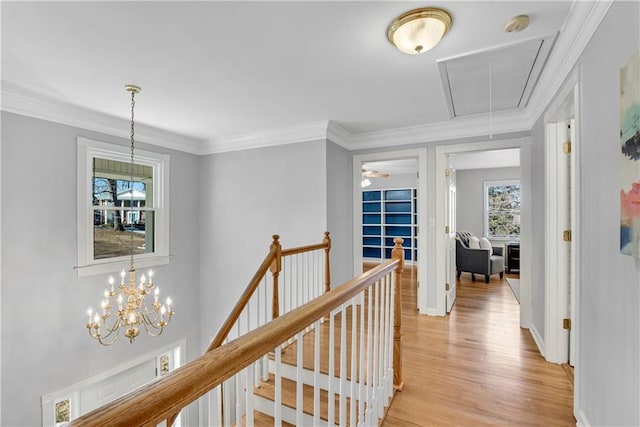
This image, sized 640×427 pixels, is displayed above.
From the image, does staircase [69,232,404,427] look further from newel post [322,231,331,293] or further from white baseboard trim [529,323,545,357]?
white baseboard trim [529,323,545,357]

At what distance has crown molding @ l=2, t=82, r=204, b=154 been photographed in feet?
8.85

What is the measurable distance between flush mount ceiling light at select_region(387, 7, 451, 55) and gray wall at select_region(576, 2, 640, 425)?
736 millimetres

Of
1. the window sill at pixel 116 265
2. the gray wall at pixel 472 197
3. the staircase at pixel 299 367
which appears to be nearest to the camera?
the staircase at pixel 299 367

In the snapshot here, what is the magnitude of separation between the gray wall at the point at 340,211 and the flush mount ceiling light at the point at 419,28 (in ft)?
6.24

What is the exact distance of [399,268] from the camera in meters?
2.16

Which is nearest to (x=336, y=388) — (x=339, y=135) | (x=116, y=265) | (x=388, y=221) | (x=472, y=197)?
(x=339, y=135)

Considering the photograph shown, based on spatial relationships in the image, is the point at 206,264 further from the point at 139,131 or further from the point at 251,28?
the point at 251,28

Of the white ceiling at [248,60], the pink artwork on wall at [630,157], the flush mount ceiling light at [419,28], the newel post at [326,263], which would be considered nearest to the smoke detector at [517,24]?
the white ceiling at [248,60]

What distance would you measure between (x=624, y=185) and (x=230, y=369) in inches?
63.2

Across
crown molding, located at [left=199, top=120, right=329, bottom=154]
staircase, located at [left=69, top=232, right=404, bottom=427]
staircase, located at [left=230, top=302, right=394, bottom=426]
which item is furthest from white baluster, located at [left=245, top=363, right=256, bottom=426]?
crown molding, located at [left=199, top=120, right=329, bottom=154]

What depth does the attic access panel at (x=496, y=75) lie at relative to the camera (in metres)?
Result: 2.04

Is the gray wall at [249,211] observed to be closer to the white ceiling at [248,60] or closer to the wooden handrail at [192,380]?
the white ceiling at [248,60]

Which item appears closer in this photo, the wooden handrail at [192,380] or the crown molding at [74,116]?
the wooden handrail at [192,380]

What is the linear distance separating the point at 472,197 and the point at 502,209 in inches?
27.3
